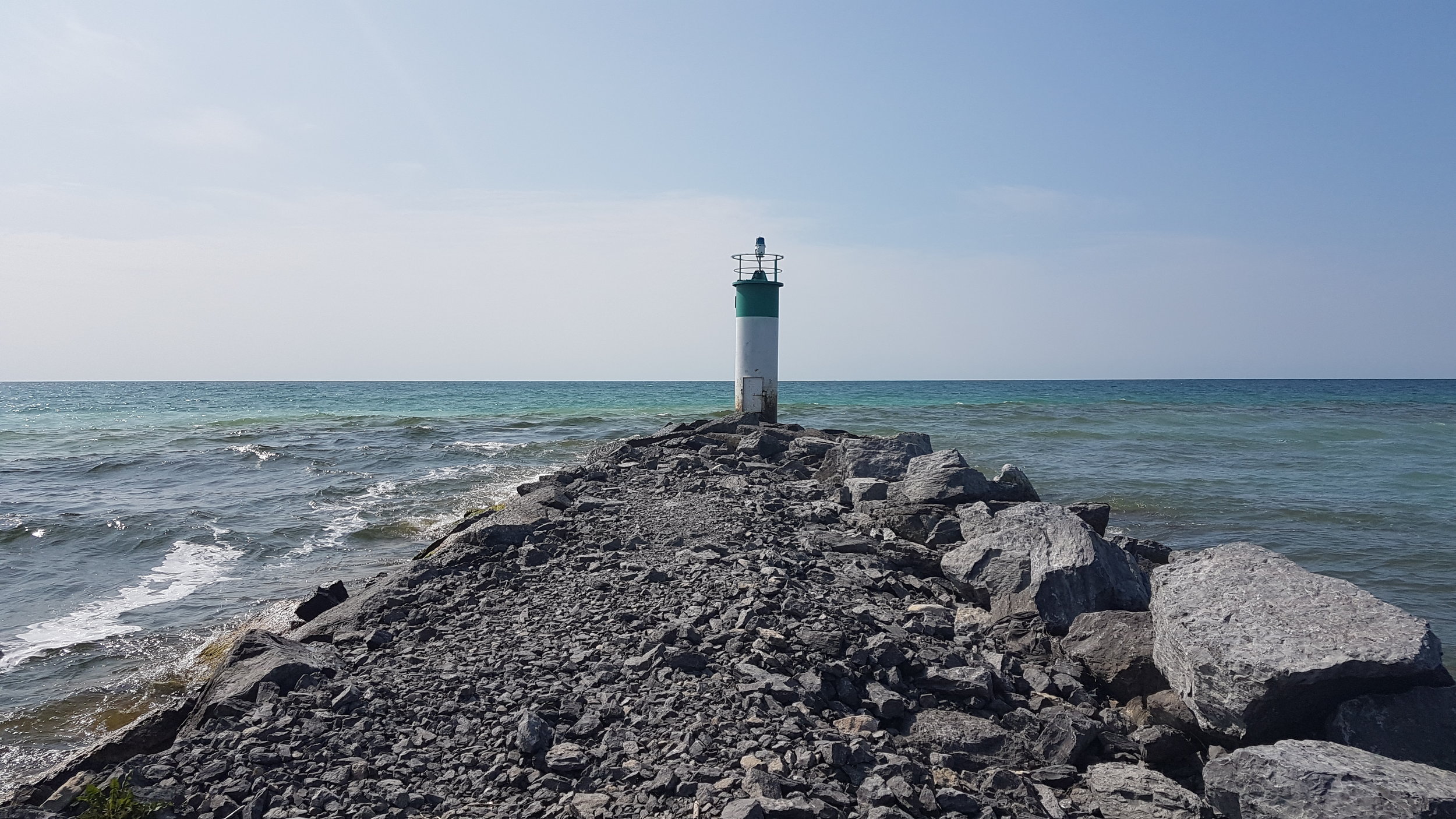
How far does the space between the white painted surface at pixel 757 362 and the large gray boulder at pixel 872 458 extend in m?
4.42

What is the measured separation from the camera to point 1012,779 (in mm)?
3783

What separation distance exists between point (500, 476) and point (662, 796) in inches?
557

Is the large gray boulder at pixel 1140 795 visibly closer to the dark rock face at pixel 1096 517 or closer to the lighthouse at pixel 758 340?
the dark rock face at pixel 1096 517

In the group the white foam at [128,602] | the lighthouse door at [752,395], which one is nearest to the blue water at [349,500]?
the white foam at [128,602]

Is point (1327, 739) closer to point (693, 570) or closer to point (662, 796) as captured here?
point (662, 796)

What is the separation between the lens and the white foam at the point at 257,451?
20.5 m

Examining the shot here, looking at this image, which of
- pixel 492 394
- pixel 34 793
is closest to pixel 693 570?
pixel 34 793

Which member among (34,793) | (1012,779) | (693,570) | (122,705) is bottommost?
(122,705)

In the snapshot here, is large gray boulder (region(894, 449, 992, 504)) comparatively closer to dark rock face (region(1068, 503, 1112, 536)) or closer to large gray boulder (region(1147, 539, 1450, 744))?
dark rock face (region(1068, 503, 1112, 536))

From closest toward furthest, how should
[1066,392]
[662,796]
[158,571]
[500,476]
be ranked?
[662,796], [158,571], [500,476], [1066,392]

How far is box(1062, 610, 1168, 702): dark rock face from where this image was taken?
4.74 meters

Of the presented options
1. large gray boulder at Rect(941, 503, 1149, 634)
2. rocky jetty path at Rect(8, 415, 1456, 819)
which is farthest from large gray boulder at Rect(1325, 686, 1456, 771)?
large gray boulder at Rect(941, 503, 1149, 634)

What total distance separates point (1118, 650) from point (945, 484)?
139 inches

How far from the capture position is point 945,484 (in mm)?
8367
